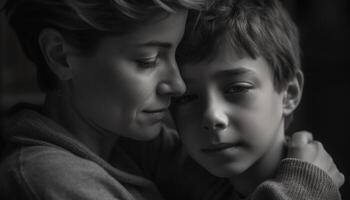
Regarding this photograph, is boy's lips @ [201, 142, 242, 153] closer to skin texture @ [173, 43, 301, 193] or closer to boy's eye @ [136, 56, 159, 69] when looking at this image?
skin texture @ [173, 43, 301, 193]

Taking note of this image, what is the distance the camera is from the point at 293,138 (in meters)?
1.40

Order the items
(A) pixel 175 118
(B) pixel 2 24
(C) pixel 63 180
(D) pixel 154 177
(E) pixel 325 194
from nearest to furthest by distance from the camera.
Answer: (C) pixel 63 180
(E) pixel 325 194
(A) pixel 175 118
(D) pixel 154 177
(B) pixel 2 24

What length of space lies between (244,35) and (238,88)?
11 centimetres

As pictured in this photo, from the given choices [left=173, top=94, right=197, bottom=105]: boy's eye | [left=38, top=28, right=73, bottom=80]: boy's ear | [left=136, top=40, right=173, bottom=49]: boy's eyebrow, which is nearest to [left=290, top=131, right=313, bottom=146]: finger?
[left=173, top=94, right=197, bottom=105]: boy's eye

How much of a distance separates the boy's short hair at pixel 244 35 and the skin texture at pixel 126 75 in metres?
0.06

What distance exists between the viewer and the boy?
1266 mm

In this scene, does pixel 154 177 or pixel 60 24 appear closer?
pixel 60 24

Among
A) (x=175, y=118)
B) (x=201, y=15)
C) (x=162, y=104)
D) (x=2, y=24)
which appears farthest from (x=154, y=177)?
(x=2, y=24)

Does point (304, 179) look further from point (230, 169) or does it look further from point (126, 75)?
point (126, 75)

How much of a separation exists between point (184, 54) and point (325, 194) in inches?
15.4

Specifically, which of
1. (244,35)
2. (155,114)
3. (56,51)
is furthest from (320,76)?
(56,51)

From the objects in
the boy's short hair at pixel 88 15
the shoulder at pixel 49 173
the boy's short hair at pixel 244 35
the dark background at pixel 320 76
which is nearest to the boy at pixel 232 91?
the boy's short hair at pixel 244 35

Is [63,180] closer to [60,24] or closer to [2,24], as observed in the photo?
[60,24]

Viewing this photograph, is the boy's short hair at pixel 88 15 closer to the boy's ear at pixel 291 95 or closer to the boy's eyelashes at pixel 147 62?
the boy's eyelashes at pixel 147 62
